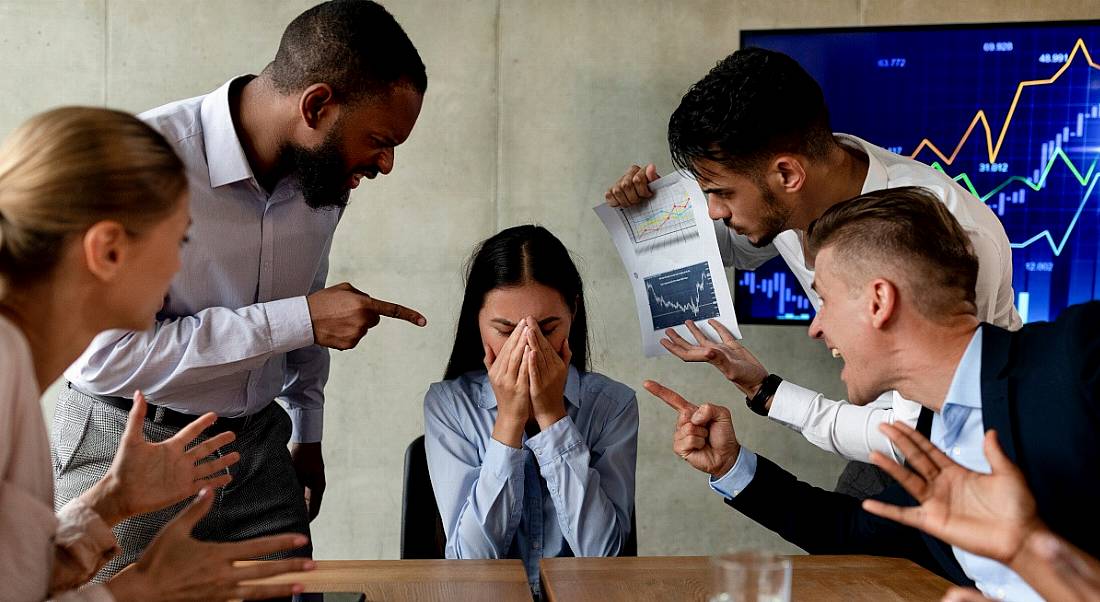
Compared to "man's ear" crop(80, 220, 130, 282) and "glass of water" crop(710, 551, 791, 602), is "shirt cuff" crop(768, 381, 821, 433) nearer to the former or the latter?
"glass of water" crop(710, 551, 791, 602)

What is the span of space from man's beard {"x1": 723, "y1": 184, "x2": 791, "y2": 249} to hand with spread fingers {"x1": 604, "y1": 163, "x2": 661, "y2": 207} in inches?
12.6

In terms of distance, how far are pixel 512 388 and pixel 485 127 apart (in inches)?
53.2

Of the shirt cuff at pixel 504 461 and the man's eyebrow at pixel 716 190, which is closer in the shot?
the shirt cuff at pixel 504 461

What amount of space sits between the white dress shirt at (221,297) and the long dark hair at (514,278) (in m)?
0.40

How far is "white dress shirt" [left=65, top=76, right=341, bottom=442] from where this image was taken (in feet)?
6.40

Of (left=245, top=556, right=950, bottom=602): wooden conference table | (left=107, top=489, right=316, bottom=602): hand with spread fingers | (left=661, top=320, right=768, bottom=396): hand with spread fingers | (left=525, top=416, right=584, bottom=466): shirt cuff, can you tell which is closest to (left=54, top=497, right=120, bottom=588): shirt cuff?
(left=107, top=489, right=316, bottom=602): hand with spread fingers

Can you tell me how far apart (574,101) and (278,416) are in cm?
151

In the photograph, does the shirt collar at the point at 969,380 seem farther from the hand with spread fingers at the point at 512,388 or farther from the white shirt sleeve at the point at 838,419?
the hand with spread fingers at the point at 512,388

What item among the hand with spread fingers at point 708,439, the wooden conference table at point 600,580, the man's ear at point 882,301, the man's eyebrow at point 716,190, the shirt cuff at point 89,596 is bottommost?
the wooden conference table at point 600,580

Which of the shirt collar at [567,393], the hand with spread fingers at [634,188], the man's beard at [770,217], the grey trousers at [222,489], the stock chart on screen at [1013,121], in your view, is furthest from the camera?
the stock chart on screen at [1013,121]

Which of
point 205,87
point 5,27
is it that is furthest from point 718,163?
point 5,27

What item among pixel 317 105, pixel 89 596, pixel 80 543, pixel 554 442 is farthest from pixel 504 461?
pixel 89 596

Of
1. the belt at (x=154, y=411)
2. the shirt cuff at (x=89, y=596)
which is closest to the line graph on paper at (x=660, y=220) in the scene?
the belt at (x=154, y=411)

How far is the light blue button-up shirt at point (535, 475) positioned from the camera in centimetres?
210
